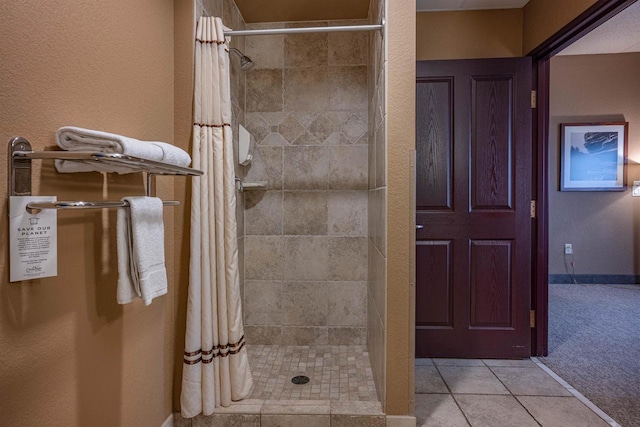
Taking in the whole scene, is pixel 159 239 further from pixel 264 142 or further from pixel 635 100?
pixel 635 100

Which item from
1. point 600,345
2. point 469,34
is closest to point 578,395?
point 600,345

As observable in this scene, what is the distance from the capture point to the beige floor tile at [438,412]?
1698 millimetres

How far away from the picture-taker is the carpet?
192 cm

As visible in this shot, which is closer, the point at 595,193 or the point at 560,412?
the point at 560,412

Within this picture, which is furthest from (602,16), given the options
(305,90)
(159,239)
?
(159,239)

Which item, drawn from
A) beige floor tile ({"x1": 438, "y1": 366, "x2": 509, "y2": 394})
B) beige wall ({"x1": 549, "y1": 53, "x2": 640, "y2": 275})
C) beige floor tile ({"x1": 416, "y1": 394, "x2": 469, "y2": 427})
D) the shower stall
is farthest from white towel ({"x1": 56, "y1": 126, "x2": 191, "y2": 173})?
beige wall ({"x1": 549, "y1": 53, "x2": 640, "y2": 275})

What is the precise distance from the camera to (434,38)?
2.52 m

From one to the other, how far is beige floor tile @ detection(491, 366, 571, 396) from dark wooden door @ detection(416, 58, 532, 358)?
0.17 meters

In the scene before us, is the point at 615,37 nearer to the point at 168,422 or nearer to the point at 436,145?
the point at 436,145

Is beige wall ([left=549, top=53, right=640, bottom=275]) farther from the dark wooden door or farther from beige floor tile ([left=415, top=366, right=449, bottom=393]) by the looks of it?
beige floor tile ([left=415, top=366, right=449, bottom=393])

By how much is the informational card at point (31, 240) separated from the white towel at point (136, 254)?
0.57ft

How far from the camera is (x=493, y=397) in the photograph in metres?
1.93

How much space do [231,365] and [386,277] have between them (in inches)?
34.4

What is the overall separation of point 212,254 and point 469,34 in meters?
2.38
